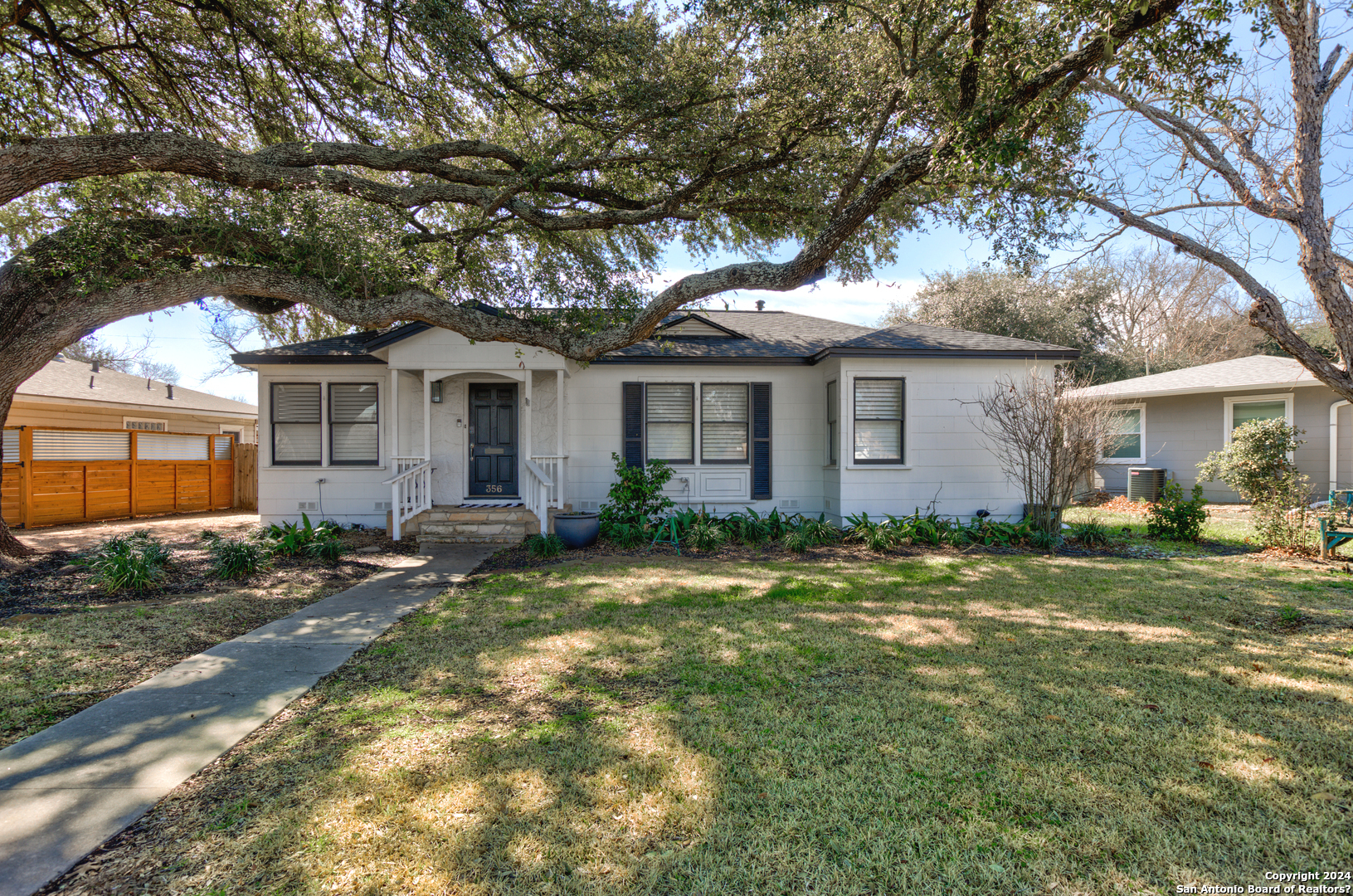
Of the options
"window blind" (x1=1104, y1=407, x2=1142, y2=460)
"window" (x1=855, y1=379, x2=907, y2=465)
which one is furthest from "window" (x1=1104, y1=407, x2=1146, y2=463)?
"window" (x1=855, y1=379, x2=907, y2=465)

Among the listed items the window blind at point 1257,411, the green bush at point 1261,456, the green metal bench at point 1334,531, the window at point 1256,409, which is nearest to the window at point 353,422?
the green bush at point 1261,456

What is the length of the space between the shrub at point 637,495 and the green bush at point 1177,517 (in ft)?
25.6

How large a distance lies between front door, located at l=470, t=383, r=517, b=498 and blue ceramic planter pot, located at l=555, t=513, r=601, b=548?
1.98 m

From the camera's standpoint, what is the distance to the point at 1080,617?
535cm

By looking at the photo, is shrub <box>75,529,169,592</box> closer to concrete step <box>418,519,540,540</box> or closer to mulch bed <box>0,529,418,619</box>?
mulch bed <box>0,529,418,619</box>

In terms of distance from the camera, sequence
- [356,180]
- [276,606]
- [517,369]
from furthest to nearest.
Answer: [517,369] → [356,180] → [276,606]

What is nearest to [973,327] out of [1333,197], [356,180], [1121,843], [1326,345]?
[1326,345]

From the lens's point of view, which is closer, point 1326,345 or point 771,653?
point 771,653

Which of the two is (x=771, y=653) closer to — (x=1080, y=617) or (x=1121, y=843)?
(x=1121, y=843)

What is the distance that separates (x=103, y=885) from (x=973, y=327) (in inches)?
972

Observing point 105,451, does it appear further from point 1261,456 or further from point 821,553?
point 1261,456

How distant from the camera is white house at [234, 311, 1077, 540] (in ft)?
32.6

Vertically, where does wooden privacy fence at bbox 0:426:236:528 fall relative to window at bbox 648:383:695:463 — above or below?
below

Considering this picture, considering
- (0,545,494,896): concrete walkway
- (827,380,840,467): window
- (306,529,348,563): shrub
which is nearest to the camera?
(0,545,494,896): concrete walkway
